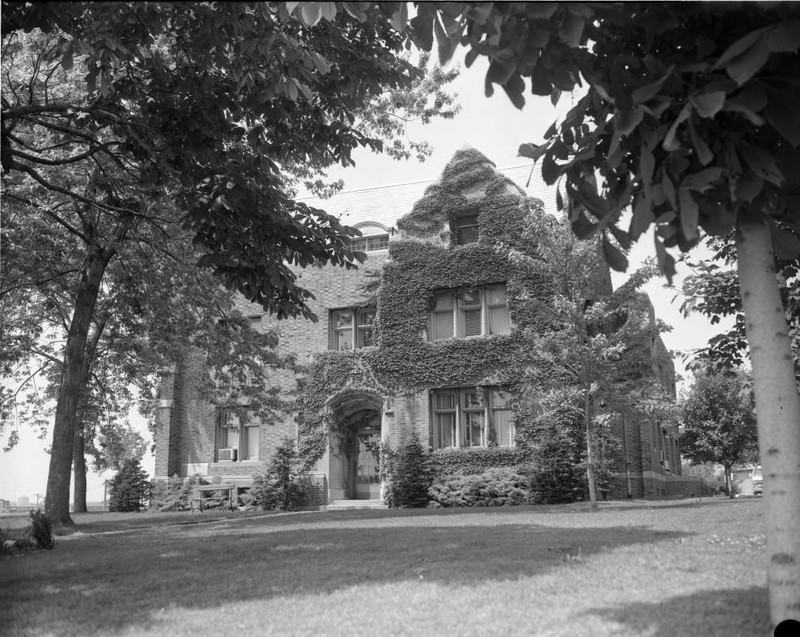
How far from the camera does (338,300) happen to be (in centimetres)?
2158

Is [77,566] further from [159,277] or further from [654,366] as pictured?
[654,366]

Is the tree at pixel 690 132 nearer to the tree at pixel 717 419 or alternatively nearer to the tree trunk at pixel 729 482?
the tree at pixel 717 419

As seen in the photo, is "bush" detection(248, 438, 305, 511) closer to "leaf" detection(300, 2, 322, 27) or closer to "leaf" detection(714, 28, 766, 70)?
"leaf" detection(300, 2, 322, 27)

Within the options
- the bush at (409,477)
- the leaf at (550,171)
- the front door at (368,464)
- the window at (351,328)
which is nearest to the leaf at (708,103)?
the leaf at (550,171)

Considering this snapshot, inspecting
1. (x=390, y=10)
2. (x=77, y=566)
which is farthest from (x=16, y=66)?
(x=390, y=10)

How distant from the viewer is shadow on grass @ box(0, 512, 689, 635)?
15.9 ft

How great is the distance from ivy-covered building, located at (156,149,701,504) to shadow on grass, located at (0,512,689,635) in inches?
353

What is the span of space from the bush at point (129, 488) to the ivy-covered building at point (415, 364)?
711mm

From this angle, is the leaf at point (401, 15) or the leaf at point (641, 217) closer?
the leaf at point (641, 217)

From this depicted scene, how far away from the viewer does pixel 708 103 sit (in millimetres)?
2830

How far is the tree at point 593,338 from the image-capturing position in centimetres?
1339

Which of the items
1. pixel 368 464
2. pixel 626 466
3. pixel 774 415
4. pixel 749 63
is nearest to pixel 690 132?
pixel 749 63

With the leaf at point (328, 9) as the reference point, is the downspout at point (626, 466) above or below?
below

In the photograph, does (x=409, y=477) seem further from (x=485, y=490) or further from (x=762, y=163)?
(x=762, y=163)
